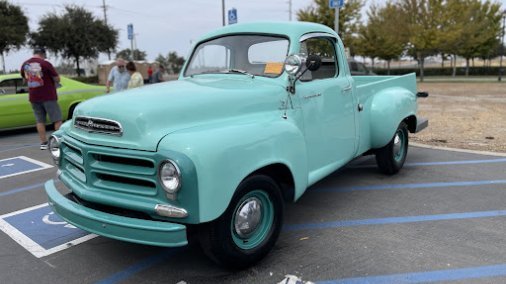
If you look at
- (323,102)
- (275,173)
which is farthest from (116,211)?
(323,102)

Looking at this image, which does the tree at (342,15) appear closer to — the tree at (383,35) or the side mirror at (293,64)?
the tree at (383,35)

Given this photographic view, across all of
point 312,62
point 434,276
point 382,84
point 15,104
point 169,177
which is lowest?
point 434,276

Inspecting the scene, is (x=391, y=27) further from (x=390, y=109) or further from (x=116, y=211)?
(x=116, y=211)

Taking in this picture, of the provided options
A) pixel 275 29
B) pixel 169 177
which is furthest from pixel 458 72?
pixel 169 177

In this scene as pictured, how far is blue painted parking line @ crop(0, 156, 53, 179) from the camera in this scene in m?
6.56

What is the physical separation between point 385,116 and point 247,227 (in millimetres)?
2726

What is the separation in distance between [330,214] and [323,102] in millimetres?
1212

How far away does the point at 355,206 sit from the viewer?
4.75 metres

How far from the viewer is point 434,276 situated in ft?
10.6

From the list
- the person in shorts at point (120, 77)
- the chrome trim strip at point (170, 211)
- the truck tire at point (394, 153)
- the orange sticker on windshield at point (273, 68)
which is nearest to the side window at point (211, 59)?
the orange sticker on windshield at point (273, 68)

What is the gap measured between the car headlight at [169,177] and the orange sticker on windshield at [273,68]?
1605 millimetres

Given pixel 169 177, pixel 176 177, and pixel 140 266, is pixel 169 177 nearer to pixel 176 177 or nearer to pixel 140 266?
pixel 176 177

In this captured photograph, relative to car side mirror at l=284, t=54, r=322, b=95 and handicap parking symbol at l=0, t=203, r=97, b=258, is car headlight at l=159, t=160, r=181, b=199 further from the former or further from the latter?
handicap parking symbol at l=0, t=203, r=97, b=258

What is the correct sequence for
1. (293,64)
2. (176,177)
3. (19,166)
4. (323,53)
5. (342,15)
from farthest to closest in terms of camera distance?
1. (342,15)
2. (19,166)
3. (323,53)
4. (293,64)
5. (176,177)
